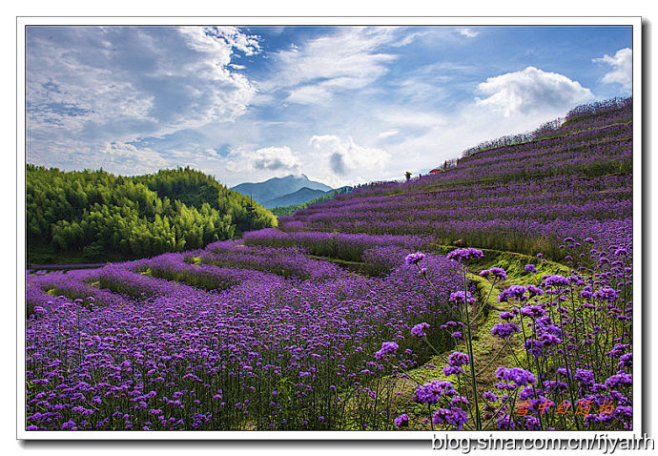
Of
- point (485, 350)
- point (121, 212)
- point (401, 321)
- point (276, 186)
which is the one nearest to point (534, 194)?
point (485, 350)

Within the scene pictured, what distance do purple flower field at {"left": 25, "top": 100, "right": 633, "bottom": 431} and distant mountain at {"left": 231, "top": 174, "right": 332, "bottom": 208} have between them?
1310 millimetres

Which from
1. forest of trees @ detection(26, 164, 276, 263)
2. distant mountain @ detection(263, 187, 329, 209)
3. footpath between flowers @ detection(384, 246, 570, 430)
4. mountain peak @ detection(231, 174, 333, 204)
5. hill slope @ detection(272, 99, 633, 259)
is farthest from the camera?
distant mountain @ detection(263, 187, 329, 209)

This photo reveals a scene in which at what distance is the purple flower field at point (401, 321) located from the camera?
2.14 meters

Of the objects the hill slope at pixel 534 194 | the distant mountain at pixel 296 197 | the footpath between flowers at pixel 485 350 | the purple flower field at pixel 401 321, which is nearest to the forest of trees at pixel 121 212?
the purple flower field at pixel 401 321

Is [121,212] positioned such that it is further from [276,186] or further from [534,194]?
[534,194]

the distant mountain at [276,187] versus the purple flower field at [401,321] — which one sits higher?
the distant mountain at [276,187]

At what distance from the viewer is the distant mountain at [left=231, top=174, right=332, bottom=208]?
4.71 meters

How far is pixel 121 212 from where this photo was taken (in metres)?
5.55

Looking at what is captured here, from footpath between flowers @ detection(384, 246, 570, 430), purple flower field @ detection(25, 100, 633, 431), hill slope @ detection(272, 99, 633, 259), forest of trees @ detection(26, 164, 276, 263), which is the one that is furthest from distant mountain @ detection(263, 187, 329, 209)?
footpath between flowers @ detection(384, 246, 570, 430)

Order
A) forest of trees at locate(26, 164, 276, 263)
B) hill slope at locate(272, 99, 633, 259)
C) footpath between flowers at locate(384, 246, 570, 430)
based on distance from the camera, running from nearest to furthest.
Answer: footpath between flowers at locate(384, 246, 570, 430) < hill slope at locate(272, 99, 633, 259) < forest of trees at locate(26, 164, 276, 263)

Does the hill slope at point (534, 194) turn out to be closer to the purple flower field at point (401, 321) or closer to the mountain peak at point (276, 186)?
the purple flower field at point (401, 321)

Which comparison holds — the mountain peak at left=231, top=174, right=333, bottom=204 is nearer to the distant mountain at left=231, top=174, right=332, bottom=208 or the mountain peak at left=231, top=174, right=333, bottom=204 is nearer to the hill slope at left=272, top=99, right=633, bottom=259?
the distant mountain at left=231, top=174, right=332, bottom=208

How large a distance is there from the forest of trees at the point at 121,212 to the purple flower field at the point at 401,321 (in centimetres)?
31
